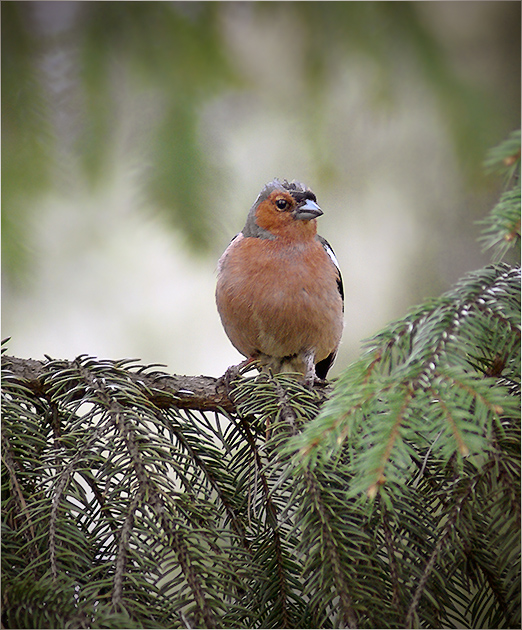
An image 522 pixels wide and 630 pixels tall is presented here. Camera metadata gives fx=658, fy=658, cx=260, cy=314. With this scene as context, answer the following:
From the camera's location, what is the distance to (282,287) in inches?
80.7

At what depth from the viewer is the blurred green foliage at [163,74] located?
1.43 metres

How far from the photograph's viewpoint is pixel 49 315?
2.68 meters

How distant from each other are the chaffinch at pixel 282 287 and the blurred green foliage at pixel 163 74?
0.47m

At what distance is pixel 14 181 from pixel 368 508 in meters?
1.23

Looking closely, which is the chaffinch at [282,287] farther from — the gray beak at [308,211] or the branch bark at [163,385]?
the branch bark at [163,385]

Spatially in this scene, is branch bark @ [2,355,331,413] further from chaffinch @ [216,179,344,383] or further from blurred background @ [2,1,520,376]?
chaffinch @ [216,179,344,383]

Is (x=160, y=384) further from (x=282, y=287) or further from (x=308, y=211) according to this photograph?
(x=308, y=211)

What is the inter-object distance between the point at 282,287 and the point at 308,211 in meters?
0.33

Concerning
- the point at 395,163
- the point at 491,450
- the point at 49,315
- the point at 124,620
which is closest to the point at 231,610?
the point at 124,620

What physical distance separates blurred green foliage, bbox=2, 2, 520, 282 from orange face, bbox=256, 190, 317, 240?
59 cm

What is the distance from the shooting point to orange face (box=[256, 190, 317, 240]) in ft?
7.30

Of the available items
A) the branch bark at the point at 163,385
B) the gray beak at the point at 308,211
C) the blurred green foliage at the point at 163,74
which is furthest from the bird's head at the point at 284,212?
the branch bark at the point at 163,385

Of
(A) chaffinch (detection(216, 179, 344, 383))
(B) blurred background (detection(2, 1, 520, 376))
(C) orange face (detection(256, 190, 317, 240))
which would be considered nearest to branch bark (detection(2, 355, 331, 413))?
(B) blurred background (detection(2, 1, 520, 376))

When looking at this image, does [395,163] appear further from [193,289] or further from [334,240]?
[193,289]
